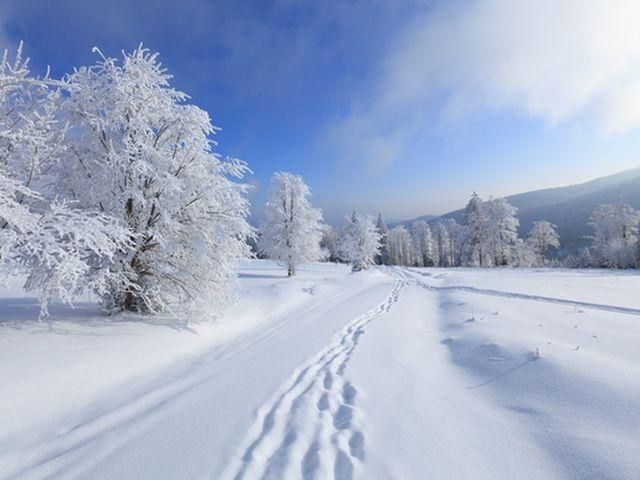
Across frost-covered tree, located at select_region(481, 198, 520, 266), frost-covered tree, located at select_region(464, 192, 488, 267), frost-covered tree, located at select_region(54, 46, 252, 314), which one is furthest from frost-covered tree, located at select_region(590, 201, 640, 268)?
frost-covered tree, located at select_region(54, 46, 252, 314)

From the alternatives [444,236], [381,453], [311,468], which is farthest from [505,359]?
[444,236]

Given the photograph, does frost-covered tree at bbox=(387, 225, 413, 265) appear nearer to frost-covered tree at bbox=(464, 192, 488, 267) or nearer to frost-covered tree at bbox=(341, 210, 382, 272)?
frost-covered tree at bbox=(464, 192, 488, 267)

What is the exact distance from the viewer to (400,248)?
89812 mm

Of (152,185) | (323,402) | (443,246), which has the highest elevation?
(443,246)

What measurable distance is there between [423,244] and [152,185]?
8122 centimetres

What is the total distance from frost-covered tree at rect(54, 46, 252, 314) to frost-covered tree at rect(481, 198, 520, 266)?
158ft

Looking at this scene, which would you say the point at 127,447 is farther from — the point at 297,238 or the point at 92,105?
the point at 297,238

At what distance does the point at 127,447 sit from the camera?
3357mm

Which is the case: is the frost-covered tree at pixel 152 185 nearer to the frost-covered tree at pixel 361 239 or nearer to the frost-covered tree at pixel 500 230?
the frost-covered tree at pixel 361 239

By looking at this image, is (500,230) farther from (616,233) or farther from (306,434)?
(306,434)

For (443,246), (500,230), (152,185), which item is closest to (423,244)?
(443,246)

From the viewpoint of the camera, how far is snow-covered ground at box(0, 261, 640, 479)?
2.91 meters

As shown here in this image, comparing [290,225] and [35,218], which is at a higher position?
[290,225]

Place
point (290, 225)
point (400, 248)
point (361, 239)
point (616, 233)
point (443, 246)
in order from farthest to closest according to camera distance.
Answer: point (400, 248), point (443, 246), point (361, 239), point (616, 233), point (290, 225)
